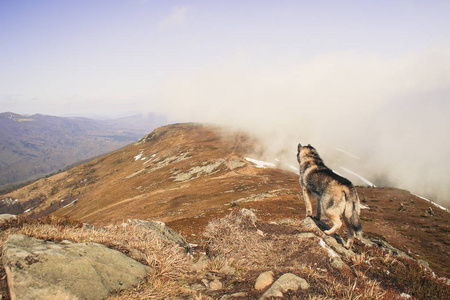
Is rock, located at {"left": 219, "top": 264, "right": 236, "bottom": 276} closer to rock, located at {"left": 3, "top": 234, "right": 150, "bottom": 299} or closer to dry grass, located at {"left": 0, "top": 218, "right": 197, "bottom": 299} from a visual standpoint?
dry grass, located at {"left": 0, "top": 218, "right": 197, "bottom": 299}

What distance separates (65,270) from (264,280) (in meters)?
5.02

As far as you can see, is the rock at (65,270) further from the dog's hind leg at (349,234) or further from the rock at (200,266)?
the dog's hind leg at (349,234)

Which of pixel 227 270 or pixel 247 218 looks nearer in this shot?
pixel 227 270

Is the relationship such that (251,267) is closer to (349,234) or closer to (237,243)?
(237,243)

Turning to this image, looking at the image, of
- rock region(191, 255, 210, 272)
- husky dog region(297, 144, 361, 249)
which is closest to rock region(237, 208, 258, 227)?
rock region(191, 255, 210, 272)

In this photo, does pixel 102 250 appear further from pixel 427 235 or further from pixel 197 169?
pixel 197 169

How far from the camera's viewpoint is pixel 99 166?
171625 millimetres

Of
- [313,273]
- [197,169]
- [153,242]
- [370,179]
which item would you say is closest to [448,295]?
[313,273]

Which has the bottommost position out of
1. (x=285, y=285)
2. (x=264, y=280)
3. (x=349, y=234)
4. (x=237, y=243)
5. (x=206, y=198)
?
(x=206, y=198)

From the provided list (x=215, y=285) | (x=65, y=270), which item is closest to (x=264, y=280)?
(x=215, y=285)

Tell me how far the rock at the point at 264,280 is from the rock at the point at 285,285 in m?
0.42

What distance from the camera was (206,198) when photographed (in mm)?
48031

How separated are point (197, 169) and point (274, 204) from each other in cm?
5331

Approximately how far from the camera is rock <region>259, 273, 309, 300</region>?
17.2ft
